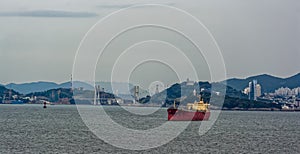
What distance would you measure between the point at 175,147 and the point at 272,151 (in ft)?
33.2

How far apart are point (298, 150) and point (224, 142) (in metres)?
11.0

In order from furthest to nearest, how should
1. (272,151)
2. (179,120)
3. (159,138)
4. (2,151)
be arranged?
1. (179,120)
2. (159,138)
3. (272,151)
4. (2,151)

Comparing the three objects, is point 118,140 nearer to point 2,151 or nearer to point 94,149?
point 94,149

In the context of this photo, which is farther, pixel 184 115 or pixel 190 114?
pixel 190 114

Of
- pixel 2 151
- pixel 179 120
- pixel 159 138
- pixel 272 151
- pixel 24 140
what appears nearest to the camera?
pixel 2 151

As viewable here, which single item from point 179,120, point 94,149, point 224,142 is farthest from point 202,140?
point 179,120

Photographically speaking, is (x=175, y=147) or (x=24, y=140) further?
(x=24, y=140)

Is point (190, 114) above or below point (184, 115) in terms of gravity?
above

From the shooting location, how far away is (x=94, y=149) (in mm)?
66062

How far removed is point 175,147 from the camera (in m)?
70.6

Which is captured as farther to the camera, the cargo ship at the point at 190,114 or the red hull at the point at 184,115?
the cargo ship at the point at 190,114

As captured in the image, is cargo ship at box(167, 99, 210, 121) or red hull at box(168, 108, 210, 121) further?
cargo ship at box(167, 99, 210, 121)

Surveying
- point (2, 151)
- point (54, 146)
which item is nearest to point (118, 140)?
point (54, 146)

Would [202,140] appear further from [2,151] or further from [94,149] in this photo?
[2,151]
